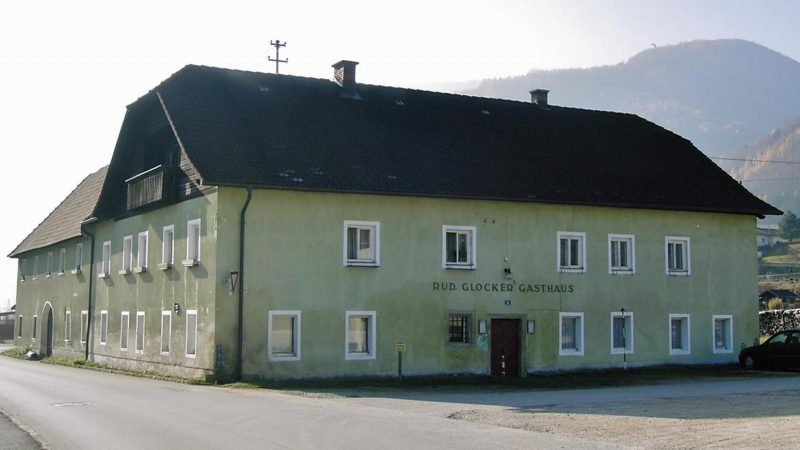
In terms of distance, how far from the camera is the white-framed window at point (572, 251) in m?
31.5

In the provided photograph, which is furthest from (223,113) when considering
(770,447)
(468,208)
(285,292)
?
(770,447)

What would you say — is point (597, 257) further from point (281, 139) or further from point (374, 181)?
point (281, 139)

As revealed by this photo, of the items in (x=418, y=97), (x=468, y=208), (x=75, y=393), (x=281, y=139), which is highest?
(x=418, y=97)

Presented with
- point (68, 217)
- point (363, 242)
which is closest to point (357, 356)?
point (363, 242)

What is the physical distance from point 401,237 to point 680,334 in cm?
1144

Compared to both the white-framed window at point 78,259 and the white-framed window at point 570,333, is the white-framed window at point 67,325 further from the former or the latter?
the white-framed window at point 570,333

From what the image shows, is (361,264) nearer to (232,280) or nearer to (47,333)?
(232,280)

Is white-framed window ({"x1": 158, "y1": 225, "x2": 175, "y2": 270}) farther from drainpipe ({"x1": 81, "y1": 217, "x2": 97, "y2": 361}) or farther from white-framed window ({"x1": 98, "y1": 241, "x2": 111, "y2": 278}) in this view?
drainpipe ({"x1": 81, "y1": 217, "x2": 97, "y2": 361})

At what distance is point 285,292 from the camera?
27.2 meters

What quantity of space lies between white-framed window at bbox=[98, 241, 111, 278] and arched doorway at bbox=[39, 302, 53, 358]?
10.7 m

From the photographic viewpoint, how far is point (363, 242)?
94.1ft

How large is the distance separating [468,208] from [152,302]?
1123 cm

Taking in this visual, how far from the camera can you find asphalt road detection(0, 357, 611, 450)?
46.3 feet

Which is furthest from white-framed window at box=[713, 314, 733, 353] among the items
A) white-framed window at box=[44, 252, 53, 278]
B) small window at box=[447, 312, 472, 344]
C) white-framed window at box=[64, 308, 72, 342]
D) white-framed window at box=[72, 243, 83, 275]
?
white-framed window at box=[44, 252, 53, 278]
